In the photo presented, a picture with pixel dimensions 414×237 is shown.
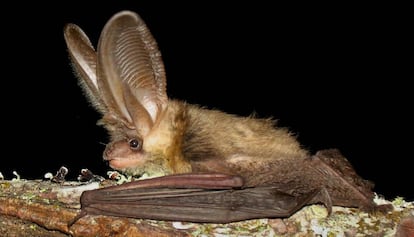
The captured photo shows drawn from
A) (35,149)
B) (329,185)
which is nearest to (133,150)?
(329,185)

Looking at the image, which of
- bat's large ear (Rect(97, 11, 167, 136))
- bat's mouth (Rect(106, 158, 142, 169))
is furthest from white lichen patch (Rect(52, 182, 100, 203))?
bat's large ear (Rect(97, 11, 167, 136))

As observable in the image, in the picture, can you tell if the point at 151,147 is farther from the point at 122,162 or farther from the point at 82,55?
the point at 82,55

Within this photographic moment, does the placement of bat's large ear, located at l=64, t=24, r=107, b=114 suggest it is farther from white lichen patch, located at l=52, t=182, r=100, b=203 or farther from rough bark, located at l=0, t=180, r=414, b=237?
rough bark, located at l=0, t=180, r=414, b=237

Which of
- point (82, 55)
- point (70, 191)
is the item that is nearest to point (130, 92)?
point (82, 55)

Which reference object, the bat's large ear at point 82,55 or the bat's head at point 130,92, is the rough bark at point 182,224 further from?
the bat's large ear at point 82,55

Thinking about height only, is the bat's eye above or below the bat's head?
below

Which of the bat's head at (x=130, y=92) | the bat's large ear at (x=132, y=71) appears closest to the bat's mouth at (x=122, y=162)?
the bat's head at (x=130, y=92)

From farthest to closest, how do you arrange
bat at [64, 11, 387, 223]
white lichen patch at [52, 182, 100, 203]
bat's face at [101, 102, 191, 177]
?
bat's face at [101, 102, 191, 177] → white lichen patch at [52, 182, 100, 203] → bat at [64, 11, 387, 223]

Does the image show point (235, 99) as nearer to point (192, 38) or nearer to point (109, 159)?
point (192, 38)
